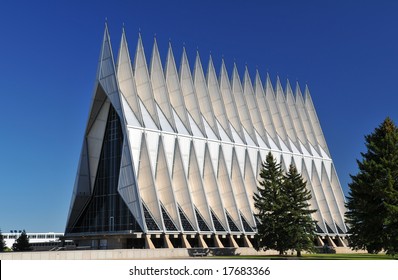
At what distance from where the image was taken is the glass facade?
171 feet

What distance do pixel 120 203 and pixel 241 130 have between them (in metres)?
22.7

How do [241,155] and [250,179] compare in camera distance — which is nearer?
[250,179]

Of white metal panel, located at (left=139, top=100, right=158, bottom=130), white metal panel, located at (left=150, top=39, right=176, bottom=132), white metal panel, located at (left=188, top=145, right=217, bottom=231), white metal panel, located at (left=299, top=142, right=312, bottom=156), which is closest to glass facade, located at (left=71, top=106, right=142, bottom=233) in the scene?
white metal panel, located at (left=139, top=100, right=158, bottom=130)

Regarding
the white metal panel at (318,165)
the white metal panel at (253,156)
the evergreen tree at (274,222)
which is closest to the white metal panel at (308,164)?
the white metal panel at (318,165)

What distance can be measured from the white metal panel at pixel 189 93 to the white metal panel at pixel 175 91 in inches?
83.7

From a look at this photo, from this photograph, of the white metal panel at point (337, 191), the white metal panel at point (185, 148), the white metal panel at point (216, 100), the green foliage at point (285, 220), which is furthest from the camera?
the white metal panel at point (337, 191)

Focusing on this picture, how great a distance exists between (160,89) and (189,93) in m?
5.13

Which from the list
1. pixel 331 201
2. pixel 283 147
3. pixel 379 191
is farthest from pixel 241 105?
pixel 379 191

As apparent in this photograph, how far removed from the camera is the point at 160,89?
58.4 m

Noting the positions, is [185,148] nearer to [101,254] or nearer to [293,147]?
[101,254]

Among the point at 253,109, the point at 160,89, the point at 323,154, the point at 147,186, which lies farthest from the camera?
the point at 323,154

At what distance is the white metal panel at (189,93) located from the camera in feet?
201

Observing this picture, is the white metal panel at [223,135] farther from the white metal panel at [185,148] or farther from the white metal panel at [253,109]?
the white metal panel at [253,109]
